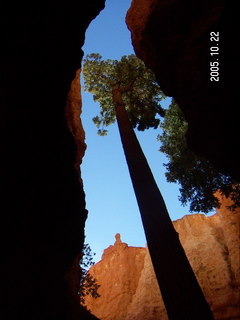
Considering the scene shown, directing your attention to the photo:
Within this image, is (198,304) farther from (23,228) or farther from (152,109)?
(152,109)

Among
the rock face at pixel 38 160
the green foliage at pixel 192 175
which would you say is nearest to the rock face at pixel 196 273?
the green foliage at pixel 192 175

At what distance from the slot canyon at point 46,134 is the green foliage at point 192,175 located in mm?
7453

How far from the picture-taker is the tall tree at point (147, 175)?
20.8 feet

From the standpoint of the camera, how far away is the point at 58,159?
7180mm

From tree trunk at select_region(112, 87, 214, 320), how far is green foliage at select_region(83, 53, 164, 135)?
303 inches

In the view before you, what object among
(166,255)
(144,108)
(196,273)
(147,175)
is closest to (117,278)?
(196,273)

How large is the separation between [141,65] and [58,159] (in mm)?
13415

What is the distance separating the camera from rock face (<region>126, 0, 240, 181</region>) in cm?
967

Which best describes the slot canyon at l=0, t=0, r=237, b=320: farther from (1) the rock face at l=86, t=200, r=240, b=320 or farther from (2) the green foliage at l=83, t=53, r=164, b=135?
(1) the rock face at l=86, t=200, r=240, b=320

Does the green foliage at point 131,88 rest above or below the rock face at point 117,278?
above

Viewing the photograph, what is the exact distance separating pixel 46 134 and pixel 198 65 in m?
7.13
